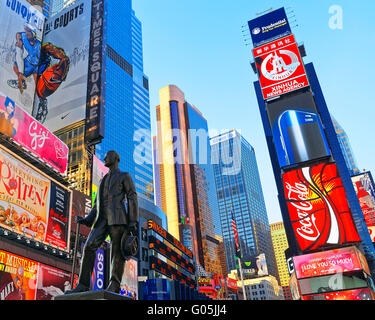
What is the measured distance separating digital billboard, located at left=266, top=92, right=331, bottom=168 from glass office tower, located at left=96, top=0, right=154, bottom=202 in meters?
60.3

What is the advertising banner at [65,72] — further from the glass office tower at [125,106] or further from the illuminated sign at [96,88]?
the glass office tower at [125,106]

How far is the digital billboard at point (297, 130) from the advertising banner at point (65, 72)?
3039 cm

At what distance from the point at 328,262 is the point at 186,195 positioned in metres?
142

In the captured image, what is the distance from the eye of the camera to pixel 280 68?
44.1 m

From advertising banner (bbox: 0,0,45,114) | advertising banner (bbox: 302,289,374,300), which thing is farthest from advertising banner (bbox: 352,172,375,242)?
advertising banner (bbox: 0,0,45,114)

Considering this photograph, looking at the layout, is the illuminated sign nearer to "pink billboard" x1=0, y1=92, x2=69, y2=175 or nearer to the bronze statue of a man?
"pink billboard" x1=0, y1=92, x2=69, y2=175

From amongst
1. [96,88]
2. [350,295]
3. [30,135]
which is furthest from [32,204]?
[350,295]

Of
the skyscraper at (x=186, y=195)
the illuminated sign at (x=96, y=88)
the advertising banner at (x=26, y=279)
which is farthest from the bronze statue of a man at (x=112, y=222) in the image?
the skyscraper at (x=186, y=195)

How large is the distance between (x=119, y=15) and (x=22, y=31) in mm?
87462

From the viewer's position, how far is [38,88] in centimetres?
5825

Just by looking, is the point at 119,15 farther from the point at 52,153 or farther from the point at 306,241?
the point at 306,241

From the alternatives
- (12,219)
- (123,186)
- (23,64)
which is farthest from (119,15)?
(123,186)

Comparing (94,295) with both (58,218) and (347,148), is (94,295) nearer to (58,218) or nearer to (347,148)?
(58,218)

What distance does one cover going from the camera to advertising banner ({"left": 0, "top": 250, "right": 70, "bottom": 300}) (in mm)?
24656
